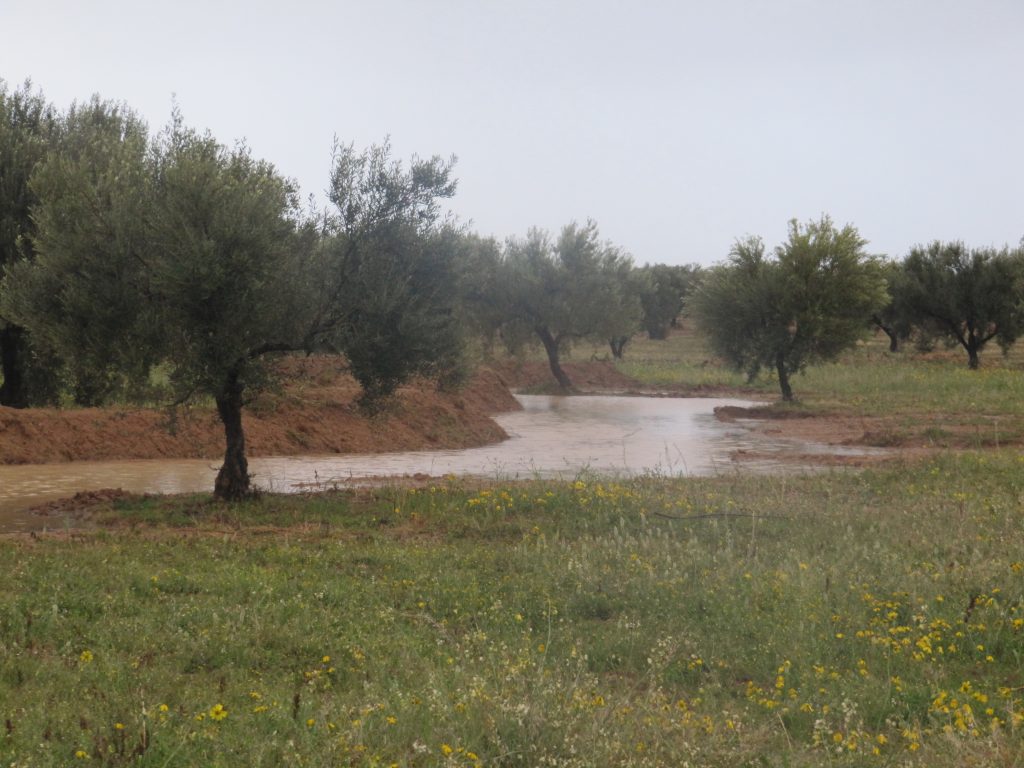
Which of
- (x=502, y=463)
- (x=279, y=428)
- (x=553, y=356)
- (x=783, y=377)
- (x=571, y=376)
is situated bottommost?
(x=502, y=463)

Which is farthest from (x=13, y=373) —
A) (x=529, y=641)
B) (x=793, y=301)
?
(x=793, y=301)

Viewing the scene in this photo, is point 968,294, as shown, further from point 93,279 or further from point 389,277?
point 93,279

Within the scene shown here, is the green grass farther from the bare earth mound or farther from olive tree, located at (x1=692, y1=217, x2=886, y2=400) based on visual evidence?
the bare earth mound

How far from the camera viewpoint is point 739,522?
41.5 ft

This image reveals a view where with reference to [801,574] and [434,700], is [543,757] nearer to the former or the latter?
[434,700]

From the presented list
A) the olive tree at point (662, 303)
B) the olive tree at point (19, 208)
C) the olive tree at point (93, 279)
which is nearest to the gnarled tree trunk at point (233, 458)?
the olive tree at point (93, 279)

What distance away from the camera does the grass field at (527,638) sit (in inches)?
208

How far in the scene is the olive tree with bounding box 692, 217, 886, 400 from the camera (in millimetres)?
36281

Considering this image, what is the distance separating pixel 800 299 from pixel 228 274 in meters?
26.4

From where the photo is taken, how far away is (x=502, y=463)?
23859 mm

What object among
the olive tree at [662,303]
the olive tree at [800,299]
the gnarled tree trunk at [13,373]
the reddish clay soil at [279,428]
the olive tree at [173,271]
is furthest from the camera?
the olive tree at [662,303]

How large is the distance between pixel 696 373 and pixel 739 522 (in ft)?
132

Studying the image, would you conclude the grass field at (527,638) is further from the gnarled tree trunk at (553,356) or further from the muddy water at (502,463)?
the gnarled tree trunk at (553,356)

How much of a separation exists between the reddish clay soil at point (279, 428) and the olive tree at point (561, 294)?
16.0m
